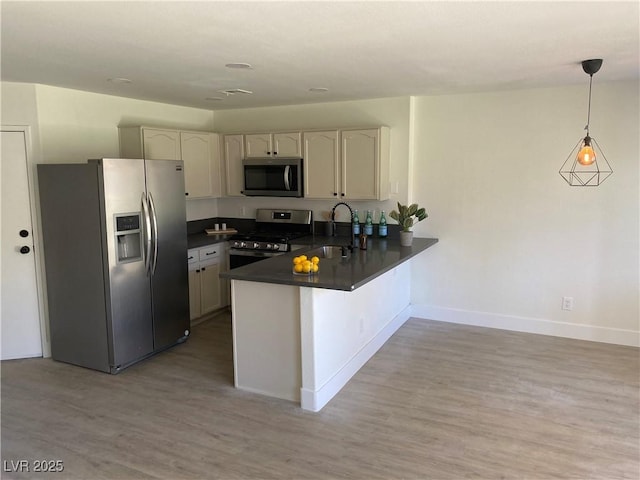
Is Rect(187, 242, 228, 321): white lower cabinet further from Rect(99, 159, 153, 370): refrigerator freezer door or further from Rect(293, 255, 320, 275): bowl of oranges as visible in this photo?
Rect(293, 255, 320, 275): bowl of oranges

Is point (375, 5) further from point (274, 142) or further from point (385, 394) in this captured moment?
point (274, 142)

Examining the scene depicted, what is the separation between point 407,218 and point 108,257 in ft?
8.94

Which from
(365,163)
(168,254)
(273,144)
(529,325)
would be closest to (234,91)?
(273,144)

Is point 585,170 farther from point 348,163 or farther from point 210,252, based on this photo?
point 210,252

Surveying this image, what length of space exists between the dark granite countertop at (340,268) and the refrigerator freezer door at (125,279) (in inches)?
39.8

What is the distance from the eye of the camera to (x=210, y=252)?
5.18m

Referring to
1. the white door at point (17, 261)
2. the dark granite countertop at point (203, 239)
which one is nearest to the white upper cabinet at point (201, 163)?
the dark granite countertop at point (203, 239)

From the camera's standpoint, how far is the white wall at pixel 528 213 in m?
4.29

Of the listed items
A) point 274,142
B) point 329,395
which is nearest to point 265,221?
point 274,142

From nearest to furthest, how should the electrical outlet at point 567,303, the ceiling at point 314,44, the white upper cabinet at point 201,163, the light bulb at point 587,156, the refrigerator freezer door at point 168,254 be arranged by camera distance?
1. the ceiling at point 314,44
2. the light bulb at point 587,156
3. the refrigerator freezer door at point 168,254
4. the electrical outlet at point 567,303
5. the white upper cabinet at point 201,163

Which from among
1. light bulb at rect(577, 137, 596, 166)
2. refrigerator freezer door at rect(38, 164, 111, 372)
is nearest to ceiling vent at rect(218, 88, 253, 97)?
refrigerator freezer door at rect(38, 164, 111, 372)

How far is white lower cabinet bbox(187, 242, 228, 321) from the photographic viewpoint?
4.96 meters

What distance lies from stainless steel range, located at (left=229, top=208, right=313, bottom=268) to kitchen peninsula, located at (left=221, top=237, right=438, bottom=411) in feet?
3.66

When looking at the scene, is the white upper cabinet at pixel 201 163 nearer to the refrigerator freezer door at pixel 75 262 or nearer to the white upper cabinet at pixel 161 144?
the white upper cabinet at pixel 161 144
